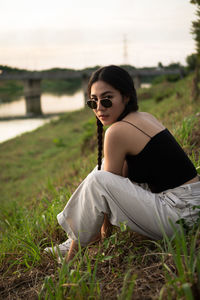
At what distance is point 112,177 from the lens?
190 centimetres

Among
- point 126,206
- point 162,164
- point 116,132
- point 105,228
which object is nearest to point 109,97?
point 116,132

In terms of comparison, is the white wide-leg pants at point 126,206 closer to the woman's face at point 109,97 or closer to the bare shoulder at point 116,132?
the bare shoulder at point 116,132

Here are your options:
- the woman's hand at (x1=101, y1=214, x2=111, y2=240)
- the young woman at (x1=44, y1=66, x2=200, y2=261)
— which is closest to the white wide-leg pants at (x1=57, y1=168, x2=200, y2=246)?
the young woman at (x1=44, y1=66, x2=200, y2=261)

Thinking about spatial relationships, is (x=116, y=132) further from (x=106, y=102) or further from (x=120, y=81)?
(x=120, y=81)

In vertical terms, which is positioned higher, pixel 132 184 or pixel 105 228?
pixel 132 184

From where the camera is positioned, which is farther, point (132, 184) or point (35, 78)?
point (35, 78)

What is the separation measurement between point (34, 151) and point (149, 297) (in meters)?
11.6

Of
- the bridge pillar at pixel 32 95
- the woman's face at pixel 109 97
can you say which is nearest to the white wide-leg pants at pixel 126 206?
the woman's face at pixel 109 97

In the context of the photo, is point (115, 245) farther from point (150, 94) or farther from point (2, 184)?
point (150, 94)

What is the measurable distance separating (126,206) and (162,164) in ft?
1.17

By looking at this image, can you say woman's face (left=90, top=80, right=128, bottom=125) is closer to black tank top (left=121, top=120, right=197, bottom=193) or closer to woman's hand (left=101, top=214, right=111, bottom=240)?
black tank top (left=121, top=120, right=197, bottom=193)

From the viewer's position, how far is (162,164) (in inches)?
78.4

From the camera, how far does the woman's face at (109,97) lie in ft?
7.04

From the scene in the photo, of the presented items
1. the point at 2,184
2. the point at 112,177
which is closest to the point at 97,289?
the point at 112,177
